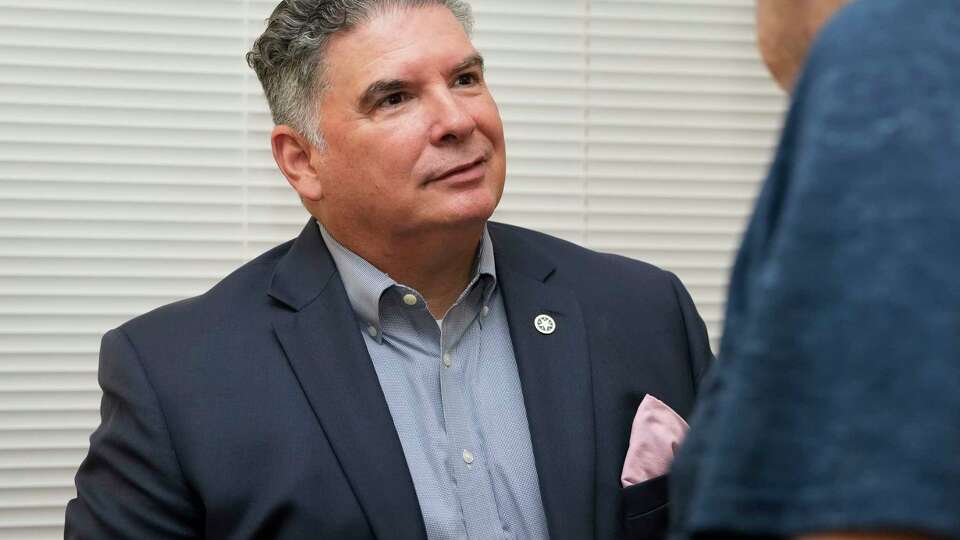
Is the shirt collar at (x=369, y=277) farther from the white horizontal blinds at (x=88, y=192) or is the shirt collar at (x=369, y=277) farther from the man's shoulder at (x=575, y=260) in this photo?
the white horizontal blinds at (x=88, y=192)

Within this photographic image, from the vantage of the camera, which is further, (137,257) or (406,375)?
(137,257)

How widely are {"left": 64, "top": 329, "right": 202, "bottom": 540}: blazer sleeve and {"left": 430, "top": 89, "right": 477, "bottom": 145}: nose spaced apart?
1.87ft

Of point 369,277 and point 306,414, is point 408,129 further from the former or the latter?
point 306,414

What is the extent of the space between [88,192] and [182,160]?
0.19 m

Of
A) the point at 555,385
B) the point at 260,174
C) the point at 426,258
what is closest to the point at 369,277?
the point at 426,258

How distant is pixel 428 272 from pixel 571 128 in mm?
708

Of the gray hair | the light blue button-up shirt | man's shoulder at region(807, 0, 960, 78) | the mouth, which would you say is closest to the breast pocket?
the light blue button-up shirt

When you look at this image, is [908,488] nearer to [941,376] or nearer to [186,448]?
[941,376]

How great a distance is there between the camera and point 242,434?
158 cm

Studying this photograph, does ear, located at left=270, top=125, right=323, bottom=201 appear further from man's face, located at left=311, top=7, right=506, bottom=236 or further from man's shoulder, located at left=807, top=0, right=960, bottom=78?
man's shoulder, located at left=807, top=0, right=960, bottom=78

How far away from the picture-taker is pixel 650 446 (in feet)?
5.32

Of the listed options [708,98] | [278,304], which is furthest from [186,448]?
[708,98]

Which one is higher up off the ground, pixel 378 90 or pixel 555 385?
pixel 378 90

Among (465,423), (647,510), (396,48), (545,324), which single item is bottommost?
(647,510)
